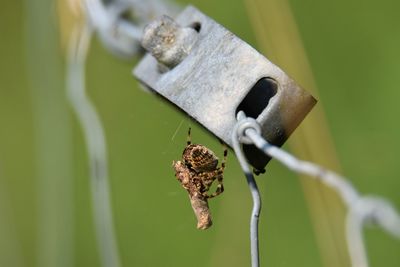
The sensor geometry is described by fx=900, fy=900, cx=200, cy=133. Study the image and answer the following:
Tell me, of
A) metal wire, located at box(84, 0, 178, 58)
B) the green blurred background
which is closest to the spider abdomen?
metal wire, located at box(84, 0, 178, 58)

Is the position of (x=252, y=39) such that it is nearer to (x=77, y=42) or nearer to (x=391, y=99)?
(x=391, y=99)

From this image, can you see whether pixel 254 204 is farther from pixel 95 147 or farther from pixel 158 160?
pixel 158 160

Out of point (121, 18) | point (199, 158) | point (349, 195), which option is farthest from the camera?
point (121, 18)

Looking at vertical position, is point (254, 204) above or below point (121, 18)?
below

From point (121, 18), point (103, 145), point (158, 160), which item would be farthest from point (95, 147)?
point (158, 160)

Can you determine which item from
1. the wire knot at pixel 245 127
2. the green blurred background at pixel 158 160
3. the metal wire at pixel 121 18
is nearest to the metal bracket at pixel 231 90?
the wire knot at pixel 245 127

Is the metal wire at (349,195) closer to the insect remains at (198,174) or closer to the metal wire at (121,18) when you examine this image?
the insect remains at (198,174)
